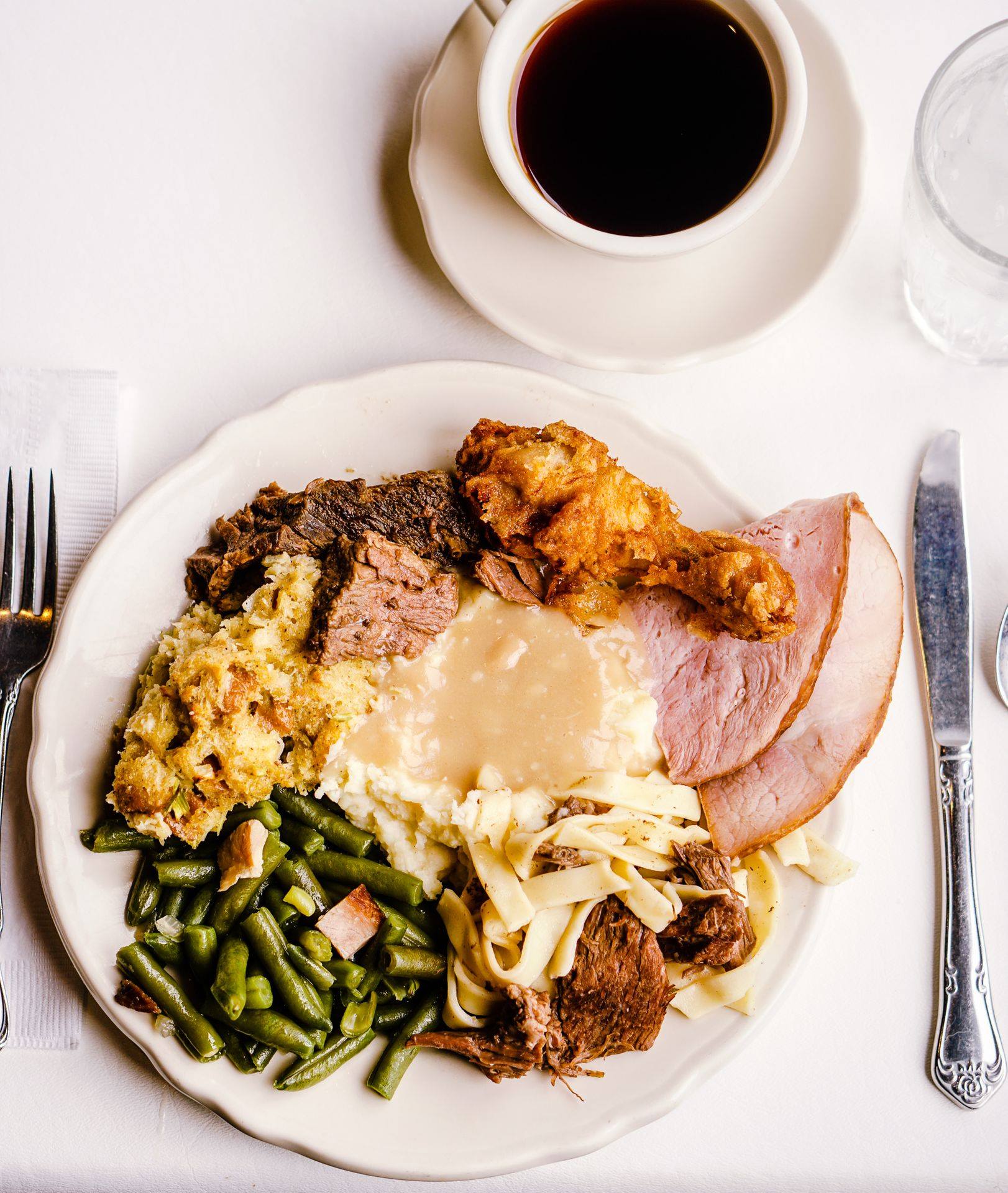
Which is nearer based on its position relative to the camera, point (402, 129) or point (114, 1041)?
point (114, 1041)

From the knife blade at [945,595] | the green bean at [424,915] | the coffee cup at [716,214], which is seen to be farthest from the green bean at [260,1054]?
the coffee cup at [716,214]

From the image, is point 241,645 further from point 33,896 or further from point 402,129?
point 402,129

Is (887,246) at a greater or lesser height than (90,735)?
greater

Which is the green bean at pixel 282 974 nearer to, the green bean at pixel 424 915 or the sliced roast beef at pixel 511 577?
the green bean at pixel 424 915

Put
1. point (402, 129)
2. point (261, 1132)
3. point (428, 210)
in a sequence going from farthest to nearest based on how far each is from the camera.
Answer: point (402, 129), point (428, 210), point (261, 1132)

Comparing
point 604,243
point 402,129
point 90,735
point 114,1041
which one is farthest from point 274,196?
point 114,1041

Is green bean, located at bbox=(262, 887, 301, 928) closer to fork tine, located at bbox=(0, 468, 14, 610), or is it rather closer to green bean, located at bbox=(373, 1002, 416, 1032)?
green bean, located at bbox=(373, 1002, 416, 1032)

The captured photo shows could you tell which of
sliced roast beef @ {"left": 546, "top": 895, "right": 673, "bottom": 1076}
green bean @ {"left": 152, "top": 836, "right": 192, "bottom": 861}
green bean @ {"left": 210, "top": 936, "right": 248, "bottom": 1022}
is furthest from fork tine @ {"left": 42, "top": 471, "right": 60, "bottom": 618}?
sliced roast beef @ {"left": 546, "top": 895, "right": 673, "bottom": 1076}
